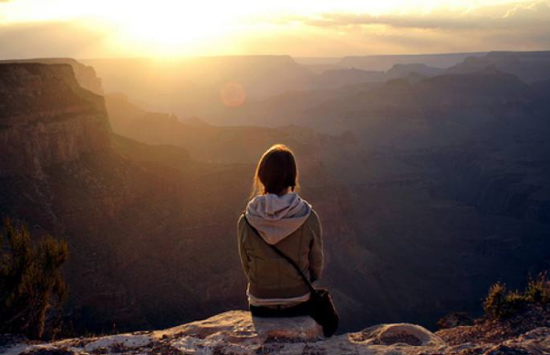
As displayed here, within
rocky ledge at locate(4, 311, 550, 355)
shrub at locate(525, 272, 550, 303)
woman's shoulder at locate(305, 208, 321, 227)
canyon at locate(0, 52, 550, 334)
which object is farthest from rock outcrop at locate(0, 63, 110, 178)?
shrub at locate(525, 272, 550, 303)

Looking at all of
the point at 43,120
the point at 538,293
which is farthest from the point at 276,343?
the point at 43,120

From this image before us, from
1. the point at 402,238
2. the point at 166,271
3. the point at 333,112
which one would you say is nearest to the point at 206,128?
the point at 402,238

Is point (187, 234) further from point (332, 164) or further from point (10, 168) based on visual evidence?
point (332, 164)

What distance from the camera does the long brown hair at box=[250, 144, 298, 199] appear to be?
18.6 feet

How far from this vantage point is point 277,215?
18.4 ft

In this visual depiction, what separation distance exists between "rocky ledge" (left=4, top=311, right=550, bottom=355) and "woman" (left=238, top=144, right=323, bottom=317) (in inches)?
12.1

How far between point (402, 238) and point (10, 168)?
134ft

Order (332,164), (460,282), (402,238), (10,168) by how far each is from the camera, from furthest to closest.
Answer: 1. (332,164)
2. (402,238)
3. (460,282)
4. (10,168)

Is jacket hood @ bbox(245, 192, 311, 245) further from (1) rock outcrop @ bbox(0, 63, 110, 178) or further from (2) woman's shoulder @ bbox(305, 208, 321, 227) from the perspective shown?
(1) rock outcrop @ bbox(0, 63, 110, 178)

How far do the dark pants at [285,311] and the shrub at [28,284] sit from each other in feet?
13.6

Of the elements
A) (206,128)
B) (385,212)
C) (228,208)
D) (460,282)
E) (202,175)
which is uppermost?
(206,128)

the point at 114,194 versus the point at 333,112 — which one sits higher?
the point at 333,112

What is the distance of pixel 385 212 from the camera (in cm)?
6297

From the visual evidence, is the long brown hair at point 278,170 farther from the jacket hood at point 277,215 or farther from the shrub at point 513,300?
the shrub at point 513,300
